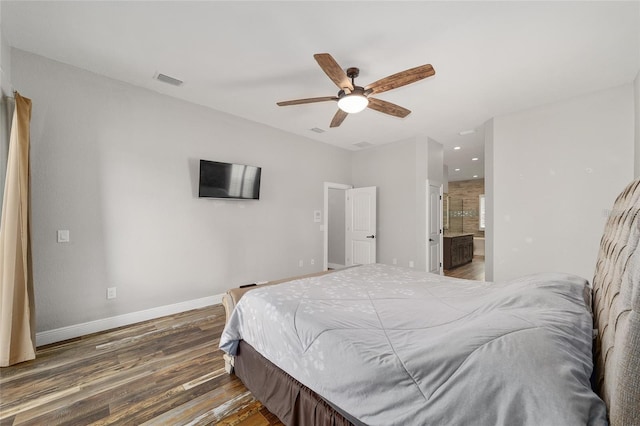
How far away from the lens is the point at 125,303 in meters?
3.00

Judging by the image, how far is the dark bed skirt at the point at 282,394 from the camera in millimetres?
1323

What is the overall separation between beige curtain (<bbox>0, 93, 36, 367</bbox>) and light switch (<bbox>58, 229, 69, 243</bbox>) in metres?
0.33

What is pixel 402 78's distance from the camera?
2.23 m

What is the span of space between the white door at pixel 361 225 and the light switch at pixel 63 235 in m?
4.59

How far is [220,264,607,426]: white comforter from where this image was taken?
2.54 feet

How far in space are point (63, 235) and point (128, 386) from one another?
1803mm

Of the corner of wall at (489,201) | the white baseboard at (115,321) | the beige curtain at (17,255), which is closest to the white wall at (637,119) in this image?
the corner of wall at (489,201)

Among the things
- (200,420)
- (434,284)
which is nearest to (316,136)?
(434,284)

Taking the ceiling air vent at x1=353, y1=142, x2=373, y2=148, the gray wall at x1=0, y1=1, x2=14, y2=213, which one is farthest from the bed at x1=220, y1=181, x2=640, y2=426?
the ceiling air vent at x1=353, y1=142, x2=373, y2=148

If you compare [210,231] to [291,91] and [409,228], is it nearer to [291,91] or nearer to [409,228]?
[291,91]

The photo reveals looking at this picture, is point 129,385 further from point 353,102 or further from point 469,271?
point 469,271

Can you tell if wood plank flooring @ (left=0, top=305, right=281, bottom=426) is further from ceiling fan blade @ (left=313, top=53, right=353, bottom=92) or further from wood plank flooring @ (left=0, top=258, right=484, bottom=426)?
ceiling fan blade @ (left=313, top=53, right=353, bottom=92)

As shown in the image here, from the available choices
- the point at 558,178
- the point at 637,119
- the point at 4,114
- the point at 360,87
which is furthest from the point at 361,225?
the point at 4,114

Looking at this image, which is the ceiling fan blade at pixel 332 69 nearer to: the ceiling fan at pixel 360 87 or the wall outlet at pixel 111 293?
the ceiling fan at pixel 360 87
